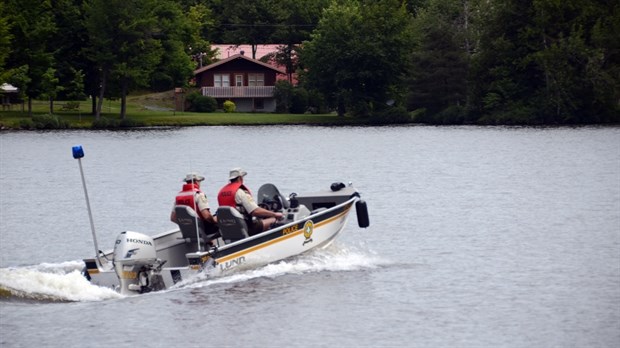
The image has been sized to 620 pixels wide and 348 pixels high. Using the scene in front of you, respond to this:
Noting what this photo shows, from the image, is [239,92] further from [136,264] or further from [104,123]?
[136,264]

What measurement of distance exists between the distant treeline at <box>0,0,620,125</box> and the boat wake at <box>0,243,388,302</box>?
57.6 meters

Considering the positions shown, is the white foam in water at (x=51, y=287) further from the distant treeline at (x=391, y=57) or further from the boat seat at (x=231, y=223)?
the distant treeline at (x=391, y=57)

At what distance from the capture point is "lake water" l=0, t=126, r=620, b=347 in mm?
21422

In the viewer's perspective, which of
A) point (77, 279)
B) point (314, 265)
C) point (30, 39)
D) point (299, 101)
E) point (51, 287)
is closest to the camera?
point (77, 279)

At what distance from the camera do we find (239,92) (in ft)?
341

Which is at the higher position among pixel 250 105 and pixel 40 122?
pixel 250 105

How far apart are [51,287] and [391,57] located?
75352 millimetres

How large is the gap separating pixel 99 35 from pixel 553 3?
29.9 m

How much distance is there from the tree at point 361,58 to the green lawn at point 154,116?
2101mm

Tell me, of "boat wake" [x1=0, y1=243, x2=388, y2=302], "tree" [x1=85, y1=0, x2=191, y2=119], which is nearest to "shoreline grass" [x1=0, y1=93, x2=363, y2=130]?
"tree" [x1=85, y1=0, x2=191, y2=119]

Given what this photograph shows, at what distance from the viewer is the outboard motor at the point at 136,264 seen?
2264 centimetres

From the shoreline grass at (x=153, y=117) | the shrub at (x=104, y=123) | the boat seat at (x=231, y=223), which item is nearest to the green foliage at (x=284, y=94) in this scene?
the shoreline grass at (x=153, y=117)

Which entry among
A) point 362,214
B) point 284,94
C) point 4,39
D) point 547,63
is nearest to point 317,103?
point 284,94

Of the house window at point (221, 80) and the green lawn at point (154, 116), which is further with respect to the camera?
the house window at point (221, 80)
